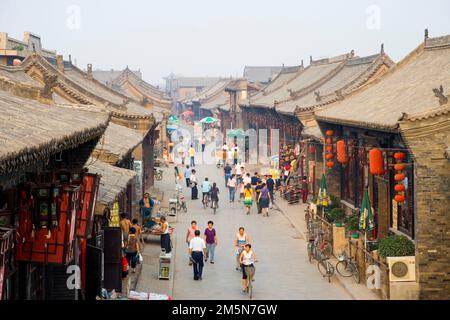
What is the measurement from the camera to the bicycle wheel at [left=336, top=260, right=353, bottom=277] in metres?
21.5

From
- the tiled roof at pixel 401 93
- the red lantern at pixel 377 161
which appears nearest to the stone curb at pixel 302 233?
the red lantern at pixel 377 161

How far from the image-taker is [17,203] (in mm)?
11008

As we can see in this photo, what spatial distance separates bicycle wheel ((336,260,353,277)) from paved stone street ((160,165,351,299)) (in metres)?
0.37

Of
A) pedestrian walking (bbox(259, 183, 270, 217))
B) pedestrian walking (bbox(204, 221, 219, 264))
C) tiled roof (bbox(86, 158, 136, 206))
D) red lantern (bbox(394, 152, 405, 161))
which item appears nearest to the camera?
tiled roof (bbox(86, 158, 136, 206))

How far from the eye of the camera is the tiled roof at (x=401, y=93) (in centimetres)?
2066

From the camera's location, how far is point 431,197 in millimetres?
18047

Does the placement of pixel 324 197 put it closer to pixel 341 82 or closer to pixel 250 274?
pixel 250 274

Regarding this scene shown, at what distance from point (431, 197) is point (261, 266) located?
21.5 ft

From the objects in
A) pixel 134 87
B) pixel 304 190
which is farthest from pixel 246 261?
pixel 134 87

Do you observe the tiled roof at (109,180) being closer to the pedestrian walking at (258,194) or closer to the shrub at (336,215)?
the shrub at (336,215)

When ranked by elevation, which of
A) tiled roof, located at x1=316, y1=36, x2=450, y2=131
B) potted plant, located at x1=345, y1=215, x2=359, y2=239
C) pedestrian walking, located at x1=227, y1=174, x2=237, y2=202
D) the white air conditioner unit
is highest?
tiled roof, located at x1=316, y1=36, x2=450, y2=131

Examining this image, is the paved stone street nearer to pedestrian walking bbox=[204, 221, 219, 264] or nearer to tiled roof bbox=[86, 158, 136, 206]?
pedestrian walking bbox=[204, 221, 219, 264]

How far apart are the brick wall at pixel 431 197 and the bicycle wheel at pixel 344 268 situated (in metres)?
3.54

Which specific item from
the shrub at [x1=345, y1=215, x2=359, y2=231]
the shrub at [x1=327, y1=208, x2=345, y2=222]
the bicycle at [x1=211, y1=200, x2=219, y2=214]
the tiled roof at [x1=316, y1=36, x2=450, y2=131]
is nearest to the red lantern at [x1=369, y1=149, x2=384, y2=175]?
the tiled roof at [x1=316, y1=36, x2=450, y2=131]
